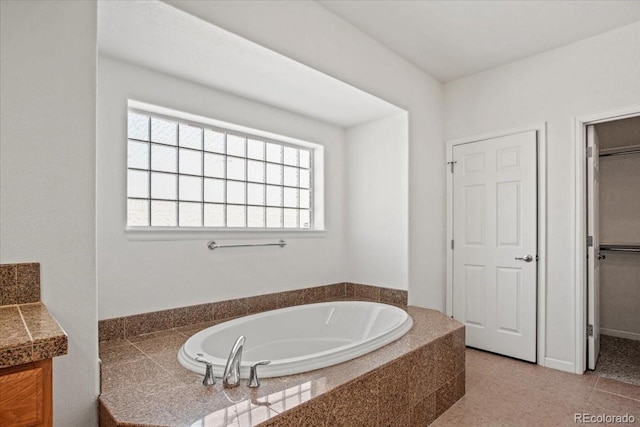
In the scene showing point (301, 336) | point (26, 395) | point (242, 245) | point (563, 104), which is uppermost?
point (563, 104)

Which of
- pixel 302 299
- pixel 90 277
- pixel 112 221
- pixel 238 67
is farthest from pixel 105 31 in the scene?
pixel 302 299

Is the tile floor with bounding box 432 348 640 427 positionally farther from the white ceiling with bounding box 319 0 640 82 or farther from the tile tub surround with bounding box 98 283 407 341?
the white ceiling with bounding box 319 0 640 82

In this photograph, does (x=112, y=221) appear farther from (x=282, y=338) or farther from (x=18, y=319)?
(x=282, y=338)

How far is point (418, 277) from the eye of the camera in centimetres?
337

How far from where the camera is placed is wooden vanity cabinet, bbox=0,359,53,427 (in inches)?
35.0

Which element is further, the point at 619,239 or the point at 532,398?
the point at 619,239

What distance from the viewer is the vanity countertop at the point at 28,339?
868 millimetres

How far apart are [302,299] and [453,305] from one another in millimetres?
1482

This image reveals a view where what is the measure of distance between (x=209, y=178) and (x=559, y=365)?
310cm

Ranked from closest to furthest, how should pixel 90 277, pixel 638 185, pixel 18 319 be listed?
pixel 18 319 → pixel 90 277 → pixel 638 185

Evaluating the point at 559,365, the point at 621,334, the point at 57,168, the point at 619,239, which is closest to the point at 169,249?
the point at 57,168

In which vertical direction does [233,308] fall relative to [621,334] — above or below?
above

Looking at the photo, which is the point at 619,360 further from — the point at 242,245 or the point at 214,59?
the point at 214,59

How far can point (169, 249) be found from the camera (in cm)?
246
